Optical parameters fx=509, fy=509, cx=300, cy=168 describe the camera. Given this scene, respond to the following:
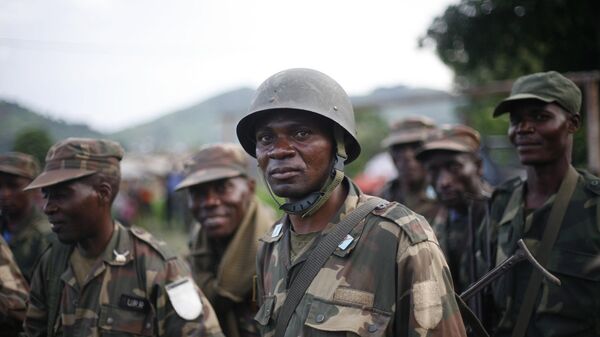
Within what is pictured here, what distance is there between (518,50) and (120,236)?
10094 mm

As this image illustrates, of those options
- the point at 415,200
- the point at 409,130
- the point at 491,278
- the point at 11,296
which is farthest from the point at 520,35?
the point at 11,296

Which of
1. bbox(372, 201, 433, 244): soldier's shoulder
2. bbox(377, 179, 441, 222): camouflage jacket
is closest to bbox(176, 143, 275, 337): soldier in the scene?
bbox(377, 179, 441, 222): camouflage jacket

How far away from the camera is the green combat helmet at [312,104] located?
2.51 m

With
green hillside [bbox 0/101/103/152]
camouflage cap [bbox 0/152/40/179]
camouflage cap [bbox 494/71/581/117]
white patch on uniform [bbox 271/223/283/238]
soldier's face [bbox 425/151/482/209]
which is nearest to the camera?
white patch on uniform [bbox 271/223/283/238]

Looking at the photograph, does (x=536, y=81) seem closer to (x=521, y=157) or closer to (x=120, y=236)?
(x=521, y=157)

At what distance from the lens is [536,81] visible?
344 centimetres

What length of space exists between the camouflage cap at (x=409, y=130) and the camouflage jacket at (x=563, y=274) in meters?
2.51

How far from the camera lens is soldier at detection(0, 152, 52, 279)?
512 cm

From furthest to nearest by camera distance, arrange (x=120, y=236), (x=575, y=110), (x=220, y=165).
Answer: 1. (x=220, y=165)
2. (x=120, y=236)
3. (x=575, y=110)

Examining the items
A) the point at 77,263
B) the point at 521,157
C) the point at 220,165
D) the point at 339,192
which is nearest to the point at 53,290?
the point at 77,263

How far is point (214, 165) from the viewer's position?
4594mm

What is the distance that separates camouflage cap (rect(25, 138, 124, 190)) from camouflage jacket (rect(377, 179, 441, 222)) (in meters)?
3.20

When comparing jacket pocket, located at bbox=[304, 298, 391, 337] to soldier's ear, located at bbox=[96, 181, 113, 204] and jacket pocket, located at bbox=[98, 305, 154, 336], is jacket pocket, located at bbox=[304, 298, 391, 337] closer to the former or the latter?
jacket pocket, located at bbox=[98, 305, 154, 336]

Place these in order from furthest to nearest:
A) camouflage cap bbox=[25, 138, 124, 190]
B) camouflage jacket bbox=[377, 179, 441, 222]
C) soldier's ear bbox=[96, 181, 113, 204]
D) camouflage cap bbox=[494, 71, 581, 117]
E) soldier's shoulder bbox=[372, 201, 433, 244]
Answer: camouflage jacket bbox=[377, 179, 441, 222] → soldier's ear bbox=[96, 181, 113, 204] → camouflage cap bbox=[25, 138, 124, 190] → camouflage cap bbox=[494, 71, 581, 117] → soldier's shoulder bbox=[372, 201, 433, 244]
